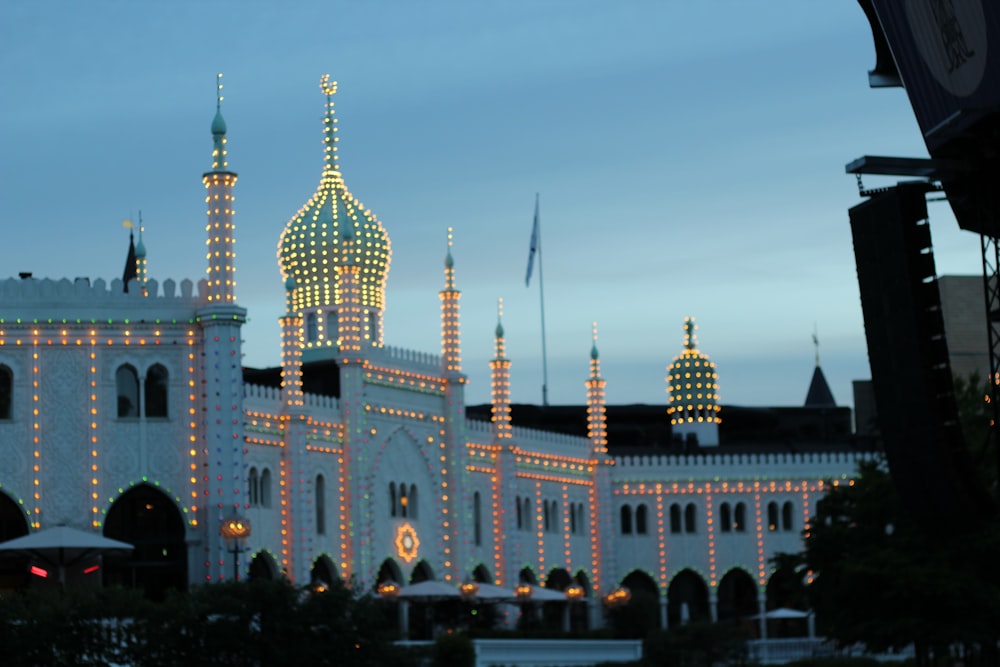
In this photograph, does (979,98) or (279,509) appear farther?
(279,509)

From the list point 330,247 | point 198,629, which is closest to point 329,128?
point 330,247

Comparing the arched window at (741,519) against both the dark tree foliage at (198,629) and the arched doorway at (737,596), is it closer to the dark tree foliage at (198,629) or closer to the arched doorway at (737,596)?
the arched doorway at (737,596)

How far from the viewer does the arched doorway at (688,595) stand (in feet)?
266

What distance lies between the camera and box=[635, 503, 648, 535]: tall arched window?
266 feet

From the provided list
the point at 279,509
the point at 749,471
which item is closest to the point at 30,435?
the point at 279,509

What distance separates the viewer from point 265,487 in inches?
2327

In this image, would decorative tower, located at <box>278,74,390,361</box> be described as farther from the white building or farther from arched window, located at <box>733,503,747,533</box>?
arched window, located at <box>733,503,747,533</box>

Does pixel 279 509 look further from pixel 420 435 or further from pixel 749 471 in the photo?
pixel 749 471

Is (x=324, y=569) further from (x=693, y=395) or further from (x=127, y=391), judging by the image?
(x=693, y=395)

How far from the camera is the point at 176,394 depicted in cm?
5184

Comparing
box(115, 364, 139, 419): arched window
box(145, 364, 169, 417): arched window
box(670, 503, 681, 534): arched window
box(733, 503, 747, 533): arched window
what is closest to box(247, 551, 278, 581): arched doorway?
box(145, 364, 169, 417): arched window

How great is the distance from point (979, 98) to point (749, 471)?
172 ft

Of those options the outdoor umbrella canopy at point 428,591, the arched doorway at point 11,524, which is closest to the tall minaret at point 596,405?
the outdoor umbrella canopy at point 428,591

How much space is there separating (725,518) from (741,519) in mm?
630
